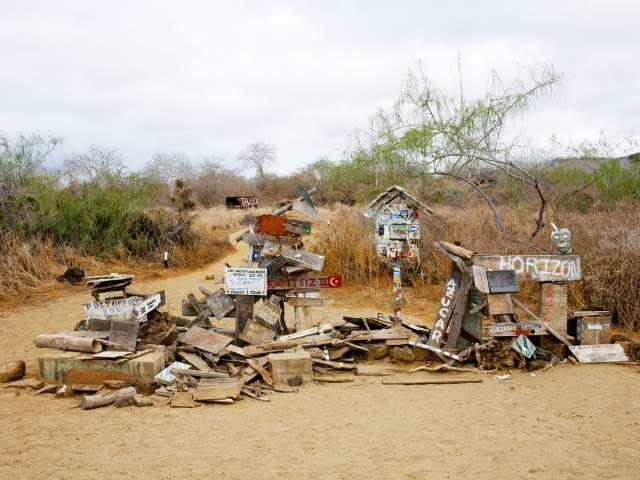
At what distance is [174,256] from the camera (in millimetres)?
17938

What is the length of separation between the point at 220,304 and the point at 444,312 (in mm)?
3244

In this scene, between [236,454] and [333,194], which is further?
[333,194]

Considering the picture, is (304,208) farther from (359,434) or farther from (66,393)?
(66,393)

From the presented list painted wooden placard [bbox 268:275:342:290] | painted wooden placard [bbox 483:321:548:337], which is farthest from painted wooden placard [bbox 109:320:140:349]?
painted wooden placard [bbox 483:321:548:337]

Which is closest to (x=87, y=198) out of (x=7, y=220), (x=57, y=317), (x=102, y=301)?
(x=7, y=220)

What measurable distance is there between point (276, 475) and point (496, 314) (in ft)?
12.9

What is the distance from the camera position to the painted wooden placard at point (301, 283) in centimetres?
775

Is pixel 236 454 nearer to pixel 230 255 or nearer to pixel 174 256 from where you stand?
pixel 174 256

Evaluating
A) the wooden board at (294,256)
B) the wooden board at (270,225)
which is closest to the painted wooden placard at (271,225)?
the wooden board at (270,225)

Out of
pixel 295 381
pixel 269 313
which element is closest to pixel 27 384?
pixel 269 313

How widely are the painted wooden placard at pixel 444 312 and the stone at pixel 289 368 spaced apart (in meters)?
1.85

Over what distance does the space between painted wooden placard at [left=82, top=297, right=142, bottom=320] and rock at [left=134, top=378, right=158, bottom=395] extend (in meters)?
1.38

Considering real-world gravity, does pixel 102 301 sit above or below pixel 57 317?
above

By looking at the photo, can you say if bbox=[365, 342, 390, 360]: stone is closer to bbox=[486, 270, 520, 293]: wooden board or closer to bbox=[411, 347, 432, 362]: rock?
bbox=[411, 347, 432, 362]: rock
